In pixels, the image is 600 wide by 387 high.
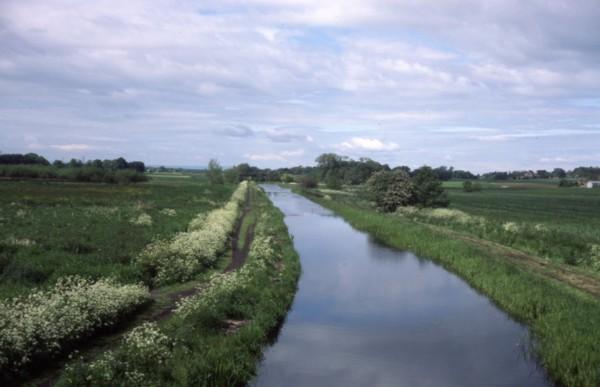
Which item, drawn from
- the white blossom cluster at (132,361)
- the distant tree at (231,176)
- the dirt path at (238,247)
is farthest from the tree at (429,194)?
the distant tree at (231,176)

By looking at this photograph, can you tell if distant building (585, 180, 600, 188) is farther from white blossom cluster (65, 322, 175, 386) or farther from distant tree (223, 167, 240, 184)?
white blossom cluster (65, 322, 175, 386)

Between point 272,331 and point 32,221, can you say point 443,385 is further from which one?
point 32,221

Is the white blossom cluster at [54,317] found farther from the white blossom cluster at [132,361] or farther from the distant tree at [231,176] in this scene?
the distant tree at [231,176]

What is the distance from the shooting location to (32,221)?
28609 mm

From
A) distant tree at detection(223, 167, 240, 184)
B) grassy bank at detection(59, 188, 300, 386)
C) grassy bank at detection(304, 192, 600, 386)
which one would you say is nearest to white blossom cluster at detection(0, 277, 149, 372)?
grassy bank at detection(59, 188, 300, 386)

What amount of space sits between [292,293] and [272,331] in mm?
4334

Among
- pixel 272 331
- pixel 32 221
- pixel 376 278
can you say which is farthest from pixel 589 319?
pixel 32 221

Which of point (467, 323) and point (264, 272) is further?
point (264, 272)

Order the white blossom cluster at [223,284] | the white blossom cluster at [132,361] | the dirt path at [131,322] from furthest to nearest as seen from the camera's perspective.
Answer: the white blossom cluster at [223,284] < the dirt path at [131,322] < the white blossom cluster at [132,361]

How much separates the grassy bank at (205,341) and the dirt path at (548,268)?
35.0ft

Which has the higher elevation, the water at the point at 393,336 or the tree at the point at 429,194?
the tree at the point at 429,194

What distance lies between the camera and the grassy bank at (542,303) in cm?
1198

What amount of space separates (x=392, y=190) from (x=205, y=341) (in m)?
45.8

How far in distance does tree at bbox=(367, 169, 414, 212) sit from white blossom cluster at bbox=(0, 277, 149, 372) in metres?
43.8
